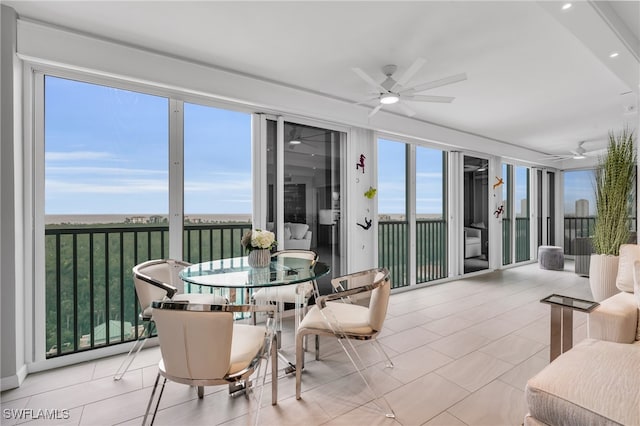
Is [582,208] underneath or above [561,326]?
above

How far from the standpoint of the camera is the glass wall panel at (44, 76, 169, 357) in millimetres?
2551

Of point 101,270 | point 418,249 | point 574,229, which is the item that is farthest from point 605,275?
point 101,270

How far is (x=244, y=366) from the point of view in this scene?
5.10ft

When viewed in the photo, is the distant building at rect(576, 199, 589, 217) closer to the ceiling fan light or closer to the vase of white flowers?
the ceiling fan light

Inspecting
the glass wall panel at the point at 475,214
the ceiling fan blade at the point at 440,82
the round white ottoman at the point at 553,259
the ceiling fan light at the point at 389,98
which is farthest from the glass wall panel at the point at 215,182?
the round white ottoman at the point at 553,259

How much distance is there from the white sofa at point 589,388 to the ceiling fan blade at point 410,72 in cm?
203

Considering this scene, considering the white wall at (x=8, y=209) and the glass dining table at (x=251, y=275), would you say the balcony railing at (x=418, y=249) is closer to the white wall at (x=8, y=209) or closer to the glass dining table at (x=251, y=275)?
the glass dining table at (x=251, y=275)

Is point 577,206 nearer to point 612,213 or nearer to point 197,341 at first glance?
point 612,213

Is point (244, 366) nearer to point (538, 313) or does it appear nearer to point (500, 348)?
point (500, 348)

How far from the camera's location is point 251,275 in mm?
2164

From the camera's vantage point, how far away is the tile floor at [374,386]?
1.84m

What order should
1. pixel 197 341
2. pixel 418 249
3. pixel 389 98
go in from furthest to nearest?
pixel 418 249 → pixel 389 98 → pixel 197 341

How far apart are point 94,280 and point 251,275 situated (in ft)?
5.37

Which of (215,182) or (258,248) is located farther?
(215,182)
